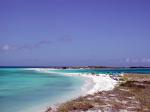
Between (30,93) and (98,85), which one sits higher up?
(98,85)

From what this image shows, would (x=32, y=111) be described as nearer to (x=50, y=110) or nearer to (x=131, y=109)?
(x=50, y=110)

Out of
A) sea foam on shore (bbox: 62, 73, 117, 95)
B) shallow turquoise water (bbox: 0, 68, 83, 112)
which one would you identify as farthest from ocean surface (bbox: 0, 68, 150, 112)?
sea foam on shore (bbox: 62, 73, 117, 95)

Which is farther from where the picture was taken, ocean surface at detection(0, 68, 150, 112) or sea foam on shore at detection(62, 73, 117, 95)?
sea foam on shore at detection(62, 73, 117, 95)

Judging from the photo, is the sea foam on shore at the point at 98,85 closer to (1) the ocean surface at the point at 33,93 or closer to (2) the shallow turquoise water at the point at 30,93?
(1) the ocean surface at the point at 33,93

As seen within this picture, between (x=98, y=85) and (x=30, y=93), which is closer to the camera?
(x=30, y=93)

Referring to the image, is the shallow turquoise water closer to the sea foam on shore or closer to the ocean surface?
the ocean surface

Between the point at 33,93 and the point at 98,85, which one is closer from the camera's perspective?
the point at 33,93

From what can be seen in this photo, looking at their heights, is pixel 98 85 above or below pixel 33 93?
above

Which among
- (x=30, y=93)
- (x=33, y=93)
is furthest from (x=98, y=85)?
(x=30, y=93)

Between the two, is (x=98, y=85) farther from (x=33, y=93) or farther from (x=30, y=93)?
(x=30, y=93)

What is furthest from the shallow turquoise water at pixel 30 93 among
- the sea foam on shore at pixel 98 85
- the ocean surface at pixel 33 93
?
the sea foam on shore at pixel 98 85

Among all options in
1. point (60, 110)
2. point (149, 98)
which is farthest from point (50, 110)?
point (149, 98)

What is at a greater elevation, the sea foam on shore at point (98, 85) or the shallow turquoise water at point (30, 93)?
the sea foam on shore at point (98, 85)

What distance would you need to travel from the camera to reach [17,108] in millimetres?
22000
